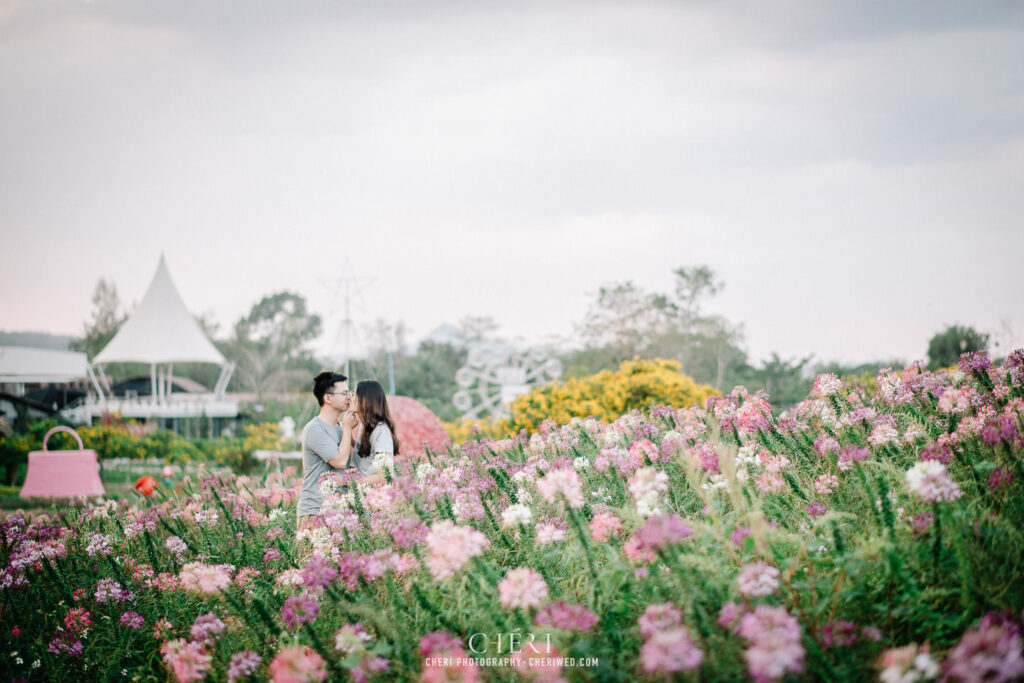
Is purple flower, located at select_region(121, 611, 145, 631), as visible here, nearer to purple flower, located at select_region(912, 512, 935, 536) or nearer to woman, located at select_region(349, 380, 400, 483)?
woman, located at select_region(349, 380, 400, 483)

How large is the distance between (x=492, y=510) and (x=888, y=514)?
68.4 inches

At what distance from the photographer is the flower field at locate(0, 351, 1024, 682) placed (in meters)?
1.61

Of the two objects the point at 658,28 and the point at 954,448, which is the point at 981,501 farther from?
the point at 658,28

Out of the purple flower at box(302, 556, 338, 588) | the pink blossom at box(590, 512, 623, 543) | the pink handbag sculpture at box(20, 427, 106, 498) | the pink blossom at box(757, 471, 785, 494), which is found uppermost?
the pink blossom at box(757, 471, 785, 494)

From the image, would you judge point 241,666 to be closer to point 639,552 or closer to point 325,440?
point 639,552

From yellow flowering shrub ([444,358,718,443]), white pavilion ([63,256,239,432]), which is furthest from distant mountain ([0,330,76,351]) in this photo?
yellow flowering shrub ([444,358,718,443])

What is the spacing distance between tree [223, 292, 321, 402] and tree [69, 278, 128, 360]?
671 cm

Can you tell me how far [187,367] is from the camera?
3953 centimetres

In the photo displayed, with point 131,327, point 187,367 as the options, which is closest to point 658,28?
point 131,327

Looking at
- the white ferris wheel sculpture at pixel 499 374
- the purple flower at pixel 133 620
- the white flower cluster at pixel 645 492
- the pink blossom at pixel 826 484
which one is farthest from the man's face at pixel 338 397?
the white ferris wheel sculpture at pixel 499 374

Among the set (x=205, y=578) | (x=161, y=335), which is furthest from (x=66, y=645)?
(x=161, y=335)

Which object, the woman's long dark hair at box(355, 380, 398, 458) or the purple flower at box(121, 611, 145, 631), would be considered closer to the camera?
the purple flower at box(121, 611, 145, 631)

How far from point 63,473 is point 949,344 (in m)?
17.6

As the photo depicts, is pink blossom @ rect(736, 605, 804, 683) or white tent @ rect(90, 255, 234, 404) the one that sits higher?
white tent @ rect(90, 255, 234, 404)
